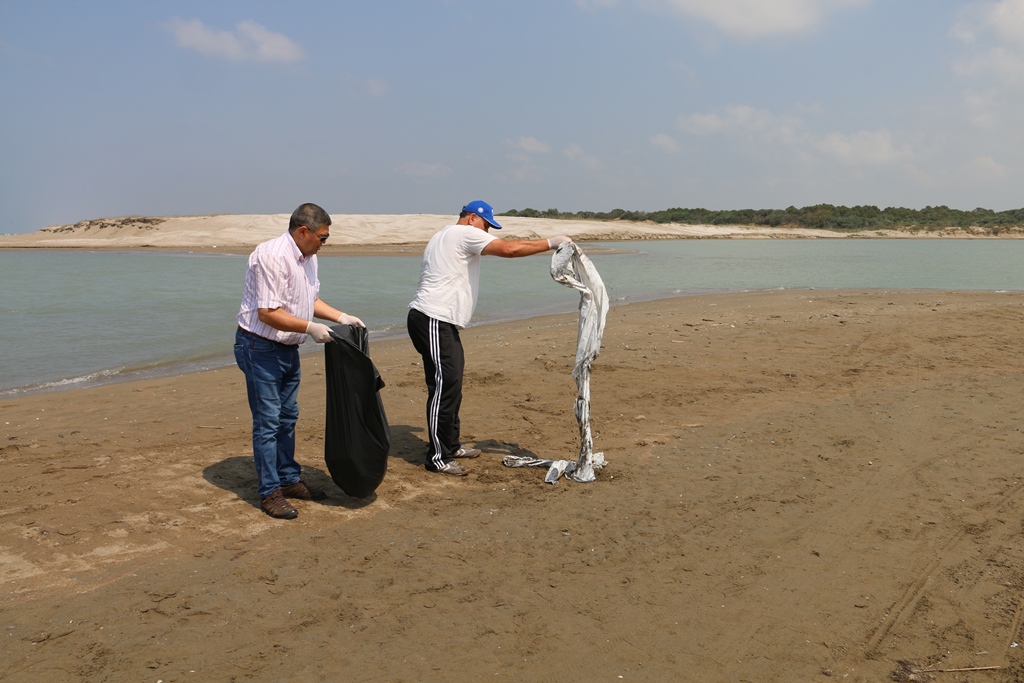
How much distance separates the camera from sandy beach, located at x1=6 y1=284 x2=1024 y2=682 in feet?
10.5

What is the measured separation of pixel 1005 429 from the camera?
21.1 feet

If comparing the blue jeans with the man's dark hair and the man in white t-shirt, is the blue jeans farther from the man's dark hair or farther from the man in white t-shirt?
the man in white t-shirt

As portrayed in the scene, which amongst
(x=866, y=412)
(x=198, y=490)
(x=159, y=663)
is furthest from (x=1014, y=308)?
(x=159, y=663)

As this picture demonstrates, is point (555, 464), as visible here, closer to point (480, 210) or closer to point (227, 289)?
point (480, 210)

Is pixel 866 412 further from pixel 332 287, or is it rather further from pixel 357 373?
pixel 332 287

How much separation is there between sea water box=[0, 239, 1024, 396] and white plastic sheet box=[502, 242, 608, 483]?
679cm

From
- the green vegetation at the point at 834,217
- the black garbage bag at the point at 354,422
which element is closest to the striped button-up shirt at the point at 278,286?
the black garbage bag at the point at 354,422

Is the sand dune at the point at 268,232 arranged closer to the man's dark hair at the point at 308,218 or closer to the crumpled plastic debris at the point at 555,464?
the crumpled plastic debris at the point at 555,464

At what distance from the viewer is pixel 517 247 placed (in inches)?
197

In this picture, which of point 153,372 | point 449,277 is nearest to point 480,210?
point 449,277

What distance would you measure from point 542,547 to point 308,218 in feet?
7.32

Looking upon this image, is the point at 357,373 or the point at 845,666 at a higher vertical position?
the point at 357,373

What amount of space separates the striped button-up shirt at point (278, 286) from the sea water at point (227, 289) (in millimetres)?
6181

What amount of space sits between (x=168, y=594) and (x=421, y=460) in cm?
234
